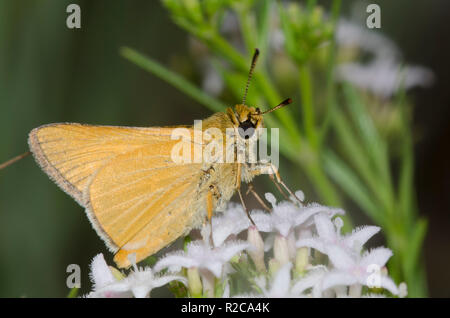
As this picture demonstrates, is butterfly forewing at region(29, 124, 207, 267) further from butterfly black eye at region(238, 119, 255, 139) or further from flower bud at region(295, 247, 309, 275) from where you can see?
flower bud at region(295, 247, 309, 275)

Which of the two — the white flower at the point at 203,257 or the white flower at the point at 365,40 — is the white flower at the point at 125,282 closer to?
the white flower at the point at 203,257

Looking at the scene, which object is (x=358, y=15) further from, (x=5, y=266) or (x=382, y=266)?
(x=5, y=266)

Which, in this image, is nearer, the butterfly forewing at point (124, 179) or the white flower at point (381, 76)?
the butterfly forewing at point (124, 179)

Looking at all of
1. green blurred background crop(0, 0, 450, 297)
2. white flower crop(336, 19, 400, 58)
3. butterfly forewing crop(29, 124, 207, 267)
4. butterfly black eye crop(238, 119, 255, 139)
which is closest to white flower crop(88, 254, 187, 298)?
butterfly forewing crop(29, 124, 207, 267)

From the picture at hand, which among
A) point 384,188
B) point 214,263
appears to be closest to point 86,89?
→ point 384,188

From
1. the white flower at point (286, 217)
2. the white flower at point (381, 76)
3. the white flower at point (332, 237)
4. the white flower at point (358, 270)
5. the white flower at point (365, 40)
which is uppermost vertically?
the white flower at point (365, 40)

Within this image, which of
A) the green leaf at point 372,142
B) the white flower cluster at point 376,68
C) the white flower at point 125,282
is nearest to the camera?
the white flower at point 125,282

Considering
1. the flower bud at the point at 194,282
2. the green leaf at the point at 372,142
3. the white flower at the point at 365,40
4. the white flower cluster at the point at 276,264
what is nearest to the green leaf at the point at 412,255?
the green leaf at the point at 372,142
